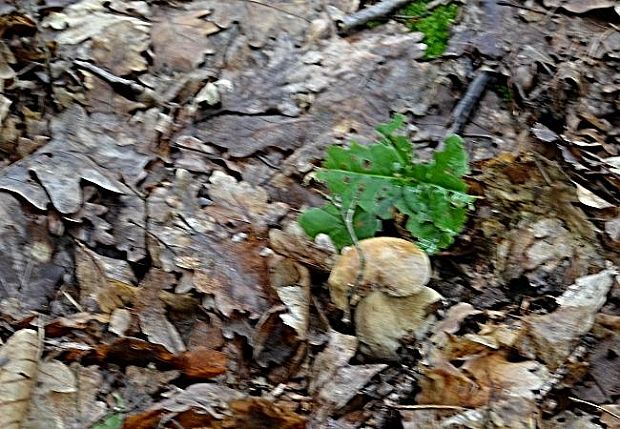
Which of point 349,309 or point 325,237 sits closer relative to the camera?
point 349,309

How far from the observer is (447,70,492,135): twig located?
10.5 ft

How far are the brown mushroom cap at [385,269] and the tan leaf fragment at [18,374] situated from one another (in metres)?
1.05

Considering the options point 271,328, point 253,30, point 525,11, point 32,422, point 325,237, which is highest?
point 525,11

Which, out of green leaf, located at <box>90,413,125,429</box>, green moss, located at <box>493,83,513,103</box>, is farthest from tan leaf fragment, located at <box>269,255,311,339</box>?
green moss, located at <box>493,83,513,103</box>

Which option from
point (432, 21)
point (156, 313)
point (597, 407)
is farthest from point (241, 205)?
point (597, 407)

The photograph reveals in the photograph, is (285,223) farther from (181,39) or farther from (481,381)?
(181,39)

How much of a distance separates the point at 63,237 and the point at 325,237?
41.2 inches

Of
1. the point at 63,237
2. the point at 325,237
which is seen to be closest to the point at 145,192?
the point at 63,237

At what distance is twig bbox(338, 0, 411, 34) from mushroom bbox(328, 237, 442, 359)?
153 cm

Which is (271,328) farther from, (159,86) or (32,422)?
(159,86)

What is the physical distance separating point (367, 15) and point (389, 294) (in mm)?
1756

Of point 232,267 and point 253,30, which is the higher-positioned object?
point 253,30

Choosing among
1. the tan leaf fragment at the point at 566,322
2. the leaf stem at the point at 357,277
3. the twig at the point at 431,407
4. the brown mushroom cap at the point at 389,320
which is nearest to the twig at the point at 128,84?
the leaf stem at the point at 357,277

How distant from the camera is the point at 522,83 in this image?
10.6 ft
